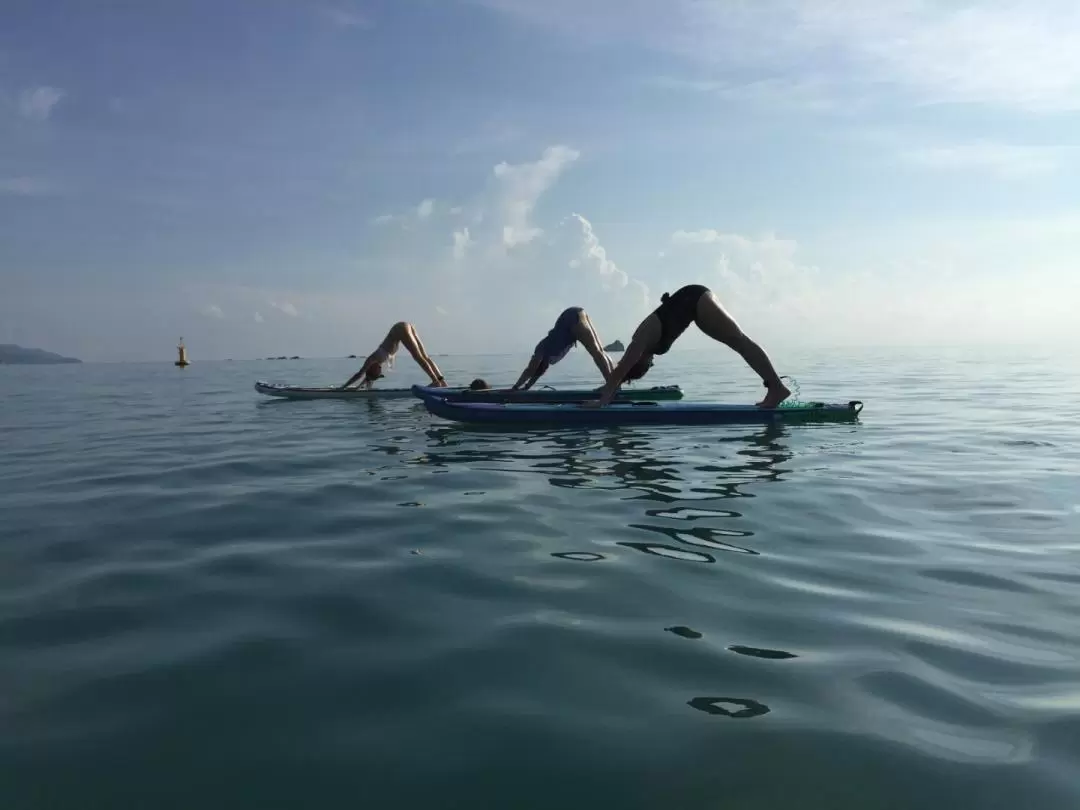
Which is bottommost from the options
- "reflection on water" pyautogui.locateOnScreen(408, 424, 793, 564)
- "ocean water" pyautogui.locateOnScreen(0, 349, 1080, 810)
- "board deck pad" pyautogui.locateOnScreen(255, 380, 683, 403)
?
"ocean water" pyautogui.locateOnScreen(0, 349, 1080, 810)

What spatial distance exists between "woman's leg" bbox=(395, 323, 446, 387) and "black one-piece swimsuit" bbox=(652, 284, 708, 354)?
24.3 feet

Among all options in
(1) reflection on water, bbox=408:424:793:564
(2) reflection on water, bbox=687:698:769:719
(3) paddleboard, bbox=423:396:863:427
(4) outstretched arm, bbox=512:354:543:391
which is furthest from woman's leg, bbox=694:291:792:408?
(2) reflection on water, bbox=687:698:769:719

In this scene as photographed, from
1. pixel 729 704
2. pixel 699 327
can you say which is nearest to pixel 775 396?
pixel 699 327

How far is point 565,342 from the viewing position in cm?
1579

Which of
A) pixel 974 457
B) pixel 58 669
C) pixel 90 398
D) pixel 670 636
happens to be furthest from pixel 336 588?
pixel 90 398

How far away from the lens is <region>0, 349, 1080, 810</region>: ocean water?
7.41 ft

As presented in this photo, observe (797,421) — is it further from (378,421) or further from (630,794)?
(630,794)

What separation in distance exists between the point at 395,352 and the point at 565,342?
5278 millimetres

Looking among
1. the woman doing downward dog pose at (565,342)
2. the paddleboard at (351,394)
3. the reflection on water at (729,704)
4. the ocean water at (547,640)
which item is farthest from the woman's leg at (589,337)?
the reflection on water at (729,704)

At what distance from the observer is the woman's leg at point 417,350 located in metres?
17.5

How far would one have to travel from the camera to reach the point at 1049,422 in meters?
11.5

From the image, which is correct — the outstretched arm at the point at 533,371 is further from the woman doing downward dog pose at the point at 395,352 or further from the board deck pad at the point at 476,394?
the woman doing downward dog pose at the point at 395,352

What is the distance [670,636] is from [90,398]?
24.3 meters

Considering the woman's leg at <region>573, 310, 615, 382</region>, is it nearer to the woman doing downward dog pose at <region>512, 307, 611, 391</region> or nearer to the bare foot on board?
the woman doing downward dog pose at <region>512, 307, 611, 391</region>
